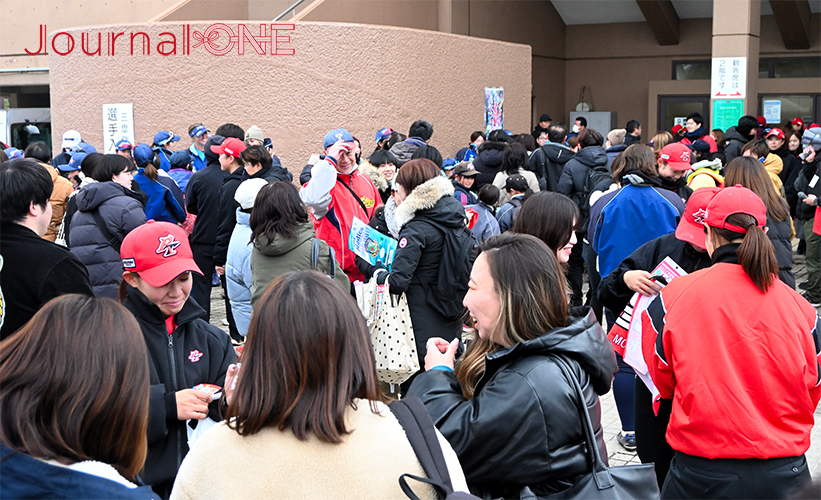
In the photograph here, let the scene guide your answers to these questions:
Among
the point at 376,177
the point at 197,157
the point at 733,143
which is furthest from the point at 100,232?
the point at 733,143

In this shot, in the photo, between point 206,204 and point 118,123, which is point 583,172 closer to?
point 206,204

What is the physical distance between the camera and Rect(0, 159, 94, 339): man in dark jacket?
10.7 ft

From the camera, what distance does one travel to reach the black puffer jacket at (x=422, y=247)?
16.4 feet

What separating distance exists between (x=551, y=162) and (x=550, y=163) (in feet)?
0.06

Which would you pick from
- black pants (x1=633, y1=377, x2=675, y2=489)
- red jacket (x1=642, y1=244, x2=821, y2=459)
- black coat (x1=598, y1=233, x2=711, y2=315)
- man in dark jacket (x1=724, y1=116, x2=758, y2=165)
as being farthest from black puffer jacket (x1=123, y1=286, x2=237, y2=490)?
man in dark jacket (x1=724, y1=116, x2=758, y2=165)

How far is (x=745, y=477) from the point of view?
2.85 m

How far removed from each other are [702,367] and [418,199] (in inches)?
97.2

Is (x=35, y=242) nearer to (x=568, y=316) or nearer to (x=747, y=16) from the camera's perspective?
(x=568, y=316)

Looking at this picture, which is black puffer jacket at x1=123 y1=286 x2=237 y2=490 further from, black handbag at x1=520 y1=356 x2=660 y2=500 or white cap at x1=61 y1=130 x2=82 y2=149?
white cap at x1=61 y1=130 x2=82 y2=149

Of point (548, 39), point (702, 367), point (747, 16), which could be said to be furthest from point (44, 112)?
point (702, 367)

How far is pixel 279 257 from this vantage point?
5.18 m

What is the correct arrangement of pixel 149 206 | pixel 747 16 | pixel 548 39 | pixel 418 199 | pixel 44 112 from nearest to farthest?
pixel 418 199 → pixel 149 206 → pixel 747 16 → pixel 44 112 → pixel 548 39

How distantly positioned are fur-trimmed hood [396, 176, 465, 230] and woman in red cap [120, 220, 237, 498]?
214cm

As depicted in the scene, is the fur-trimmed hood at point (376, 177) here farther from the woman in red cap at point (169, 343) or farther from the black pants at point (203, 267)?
the woman in red cap at point (169, 343)
